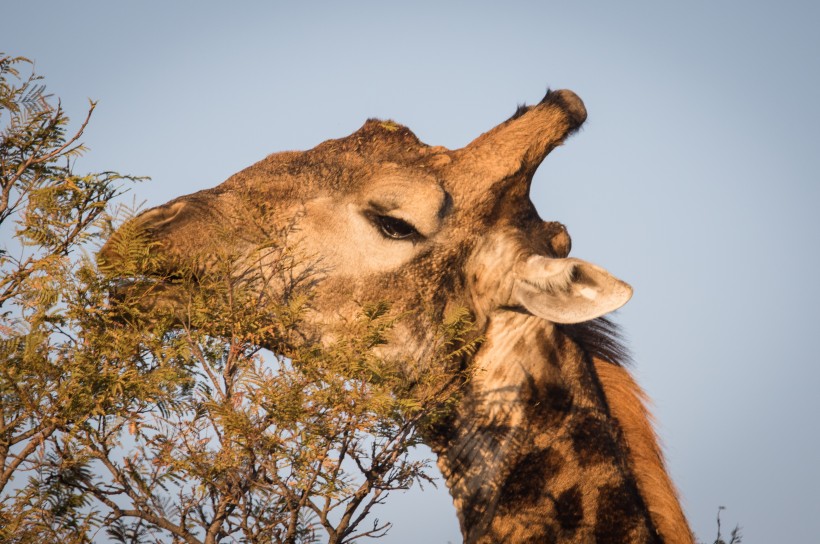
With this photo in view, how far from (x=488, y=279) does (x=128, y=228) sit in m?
2.50

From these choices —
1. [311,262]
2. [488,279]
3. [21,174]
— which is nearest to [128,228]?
[21,174]

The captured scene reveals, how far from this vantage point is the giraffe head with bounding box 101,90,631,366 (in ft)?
19.6

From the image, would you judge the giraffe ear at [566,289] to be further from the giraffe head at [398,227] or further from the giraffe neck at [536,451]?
the giraffe neck at [536,451]

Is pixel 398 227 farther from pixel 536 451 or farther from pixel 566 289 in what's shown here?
pixel 536 451

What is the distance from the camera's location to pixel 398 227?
6.20 metres

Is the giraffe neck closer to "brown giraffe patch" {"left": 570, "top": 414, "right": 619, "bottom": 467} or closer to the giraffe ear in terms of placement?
"brown giraffe patch" {"left": 570, "top": 414, "right": 619, "bottom": 467}

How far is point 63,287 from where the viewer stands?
14.5 feet

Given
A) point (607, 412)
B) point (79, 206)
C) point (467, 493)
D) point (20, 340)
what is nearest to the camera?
point (20, 340)

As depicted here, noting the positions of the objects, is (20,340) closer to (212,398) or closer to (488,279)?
(212,398)

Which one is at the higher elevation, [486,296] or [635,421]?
[486,296]

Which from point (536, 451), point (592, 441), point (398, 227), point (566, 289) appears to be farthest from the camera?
point (398, 227)

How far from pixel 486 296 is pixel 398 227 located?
2.53ft

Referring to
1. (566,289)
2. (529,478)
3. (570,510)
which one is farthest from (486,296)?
(570,510)

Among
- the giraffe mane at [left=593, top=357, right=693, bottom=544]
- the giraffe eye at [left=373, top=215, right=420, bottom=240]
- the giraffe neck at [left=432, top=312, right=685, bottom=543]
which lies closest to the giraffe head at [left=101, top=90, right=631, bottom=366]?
the giraffe eye at [left=373, top=215, right=420, bottom=240]
